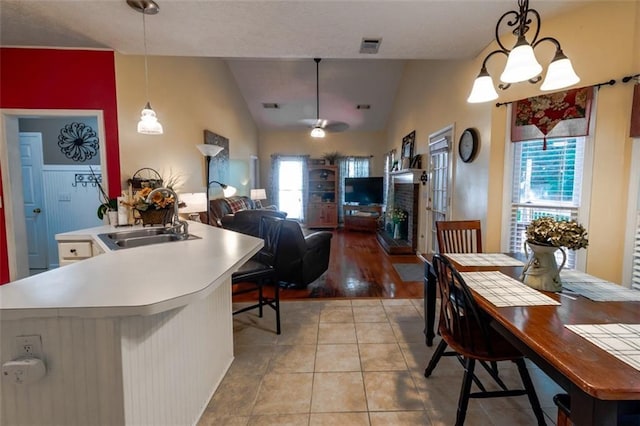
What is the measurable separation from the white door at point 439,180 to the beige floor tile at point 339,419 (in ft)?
9.85

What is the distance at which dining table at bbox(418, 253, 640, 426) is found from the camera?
2.87 ft

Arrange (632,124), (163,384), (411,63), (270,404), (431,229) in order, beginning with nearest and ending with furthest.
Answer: (163,384), (270,404), (632,124), (431,229), (411,63)

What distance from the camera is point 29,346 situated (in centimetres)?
102

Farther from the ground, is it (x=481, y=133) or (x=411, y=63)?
(x=411, y=63)

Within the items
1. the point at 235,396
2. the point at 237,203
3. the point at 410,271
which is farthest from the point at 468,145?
the point at 237,203

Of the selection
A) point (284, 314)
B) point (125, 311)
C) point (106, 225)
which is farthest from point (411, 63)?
point (125, 311)

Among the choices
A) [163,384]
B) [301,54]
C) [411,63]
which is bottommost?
[163,384]

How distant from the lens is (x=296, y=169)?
852cm

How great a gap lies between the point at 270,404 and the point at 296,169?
721 centimetres

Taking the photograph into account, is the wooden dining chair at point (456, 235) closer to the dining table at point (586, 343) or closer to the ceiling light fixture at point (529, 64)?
the dining table at point (586, 343)

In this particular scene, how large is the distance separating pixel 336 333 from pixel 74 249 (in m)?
2.30

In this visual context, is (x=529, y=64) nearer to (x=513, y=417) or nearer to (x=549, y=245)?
(x=549, y=245)

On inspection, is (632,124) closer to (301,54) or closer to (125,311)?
(301,54)

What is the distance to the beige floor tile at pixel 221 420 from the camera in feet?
5.30
